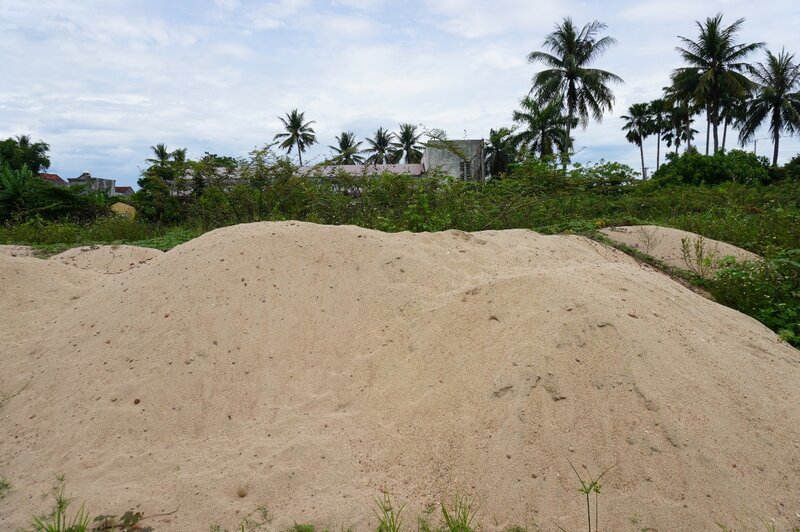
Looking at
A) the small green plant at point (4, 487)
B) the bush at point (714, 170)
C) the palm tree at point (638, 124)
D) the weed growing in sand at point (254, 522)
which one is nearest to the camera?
the weed growing in sand at point (254, 522)

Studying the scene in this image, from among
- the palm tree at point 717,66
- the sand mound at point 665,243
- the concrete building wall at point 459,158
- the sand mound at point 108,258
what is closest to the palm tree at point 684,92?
the palm tree at point 717,66

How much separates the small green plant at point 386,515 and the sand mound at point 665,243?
4.71 meters

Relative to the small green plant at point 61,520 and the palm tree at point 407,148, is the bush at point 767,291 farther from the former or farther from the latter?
the palm tree at point 407,148

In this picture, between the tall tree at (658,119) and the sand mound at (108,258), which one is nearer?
the sand mound at (108,258)

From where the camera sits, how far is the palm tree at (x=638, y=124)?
39.0m

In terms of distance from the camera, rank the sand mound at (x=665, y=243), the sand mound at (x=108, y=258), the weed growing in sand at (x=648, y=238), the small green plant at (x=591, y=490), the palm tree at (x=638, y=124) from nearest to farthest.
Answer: the small green plant at (x=591, y=490) → the sand mound at (x=665, y=243) → the weed growing in sand at (x=648, y=238) → the sand mound at (x=108, y=258) → the palm tree at (x=638, y=124)

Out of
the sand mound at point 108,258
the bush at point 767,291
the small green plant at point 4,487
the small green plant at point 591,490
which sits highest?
the sand mound at point 108,258

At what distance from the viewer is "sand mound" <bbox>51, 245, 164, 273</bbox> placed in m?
6.95

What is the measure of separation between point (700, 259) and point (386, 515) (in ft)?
14.6

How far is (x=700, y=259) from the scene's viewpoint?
5211 millimetres

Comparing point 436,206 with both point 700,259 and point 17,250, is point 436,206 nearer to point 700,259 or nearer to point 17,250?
point 700,259

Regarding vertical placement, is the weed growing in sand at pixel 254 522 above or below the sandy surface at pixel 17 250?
below

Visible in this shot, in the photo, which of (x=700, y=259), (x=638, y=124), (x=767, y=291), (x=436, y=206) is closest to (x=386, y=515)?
(x=767, y=291)

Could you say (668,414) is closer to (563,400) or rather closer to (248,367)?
(563,400)
